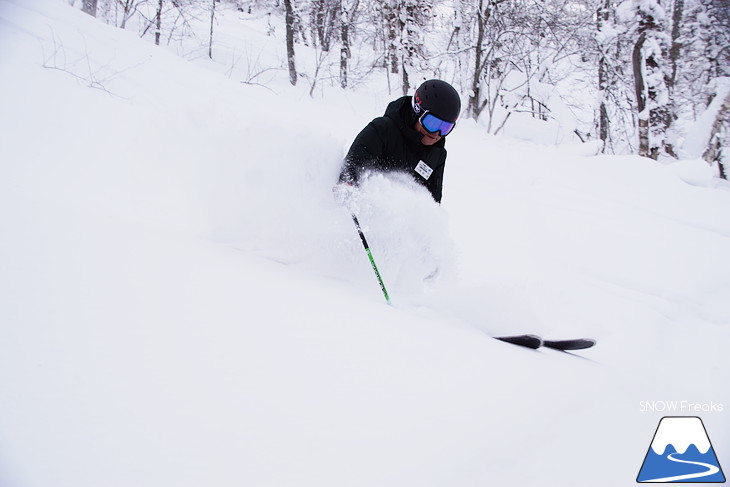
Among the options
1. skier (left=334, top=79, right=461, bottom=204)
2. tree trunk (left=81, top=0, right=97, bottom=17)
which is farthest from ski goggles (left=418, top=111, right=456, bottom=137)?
tree trunk (left=81, top=0, right=97, bottom=17)

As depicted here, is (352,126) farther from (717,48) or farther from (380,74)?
(380,74)

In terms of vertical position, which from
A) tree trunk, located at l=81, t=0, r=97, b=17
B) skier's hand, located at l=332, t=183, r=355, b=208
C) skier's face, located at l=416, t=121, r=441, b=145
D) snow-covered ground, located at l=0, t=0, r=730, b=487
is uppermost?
tree trunk, located at l=81, t=0, r=97, b=17

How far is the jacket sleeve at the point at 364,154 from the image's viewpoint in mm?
3065

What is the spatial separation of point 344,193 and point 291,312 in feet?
4.66

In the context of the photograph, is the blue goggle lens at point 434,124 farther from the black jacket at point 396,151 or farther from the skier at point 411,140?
the black jacket at point 396,151

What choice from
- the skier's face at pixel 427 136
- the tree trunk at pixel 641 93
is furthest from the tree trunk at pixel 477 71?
the skier's face at pixel 427 136

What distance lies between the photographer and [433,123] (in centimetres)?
307

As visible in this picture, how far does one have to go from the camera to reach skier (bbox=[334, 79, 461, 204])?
3.03m

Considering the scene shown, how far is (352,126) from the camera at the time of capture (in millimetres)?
7422

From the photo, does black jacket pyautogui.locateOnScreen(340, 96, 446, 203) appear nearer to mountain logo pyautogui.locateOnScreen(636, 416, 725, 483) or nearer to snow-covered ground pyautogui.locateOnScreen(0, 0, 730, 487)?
snow-covered ground pyautogui.locateOnScreen(0, 0, 730, 487)

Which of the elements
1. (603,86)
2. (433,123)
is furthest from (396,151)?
(603,86)

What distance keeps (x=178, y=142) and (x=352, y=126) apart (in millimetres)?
4197

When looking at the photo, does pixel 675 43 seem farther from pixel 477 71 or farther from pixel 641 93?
pixel 477 71

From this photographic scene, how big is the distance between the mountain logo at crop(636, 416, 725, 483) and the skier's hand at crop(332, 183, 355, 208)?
2.19 metres
